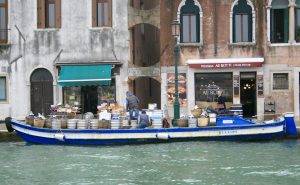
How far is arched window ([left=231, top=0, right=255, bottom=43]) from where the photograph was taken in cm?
3447

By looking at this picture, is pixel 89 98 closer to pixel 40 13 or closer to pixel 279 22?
pixel 40 13

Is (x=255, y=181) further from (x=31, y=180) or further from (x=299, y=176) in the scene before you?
(x=31, y=180)

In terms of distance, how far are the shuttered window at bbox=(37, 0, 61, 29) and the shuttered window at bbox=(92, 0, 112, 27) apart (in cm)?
150

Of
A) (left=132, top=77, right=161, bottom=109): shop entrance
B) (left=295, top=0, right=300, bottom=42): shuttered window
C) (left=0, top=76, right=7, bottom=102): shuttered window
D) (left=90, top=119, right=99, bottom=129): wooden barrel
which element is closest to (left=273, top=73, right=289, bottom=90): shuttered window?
(left=295, top=0, right=300, bottom=42): shuttered window

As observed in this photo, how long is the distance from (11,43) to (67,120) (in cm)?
737

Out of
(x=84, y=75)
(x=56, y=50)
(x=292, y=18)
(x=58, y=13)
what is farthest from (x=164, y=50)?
(x=292, y=18)

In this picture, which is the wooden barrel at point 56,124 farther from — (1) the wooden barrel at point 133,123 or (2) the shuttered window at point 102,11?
(2) the shuttered window at point 102,11

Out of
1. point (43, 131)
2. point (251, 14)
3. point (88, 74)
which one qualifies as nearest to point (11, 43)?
point (88, 74)

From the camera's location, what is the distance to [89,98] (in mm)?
35719

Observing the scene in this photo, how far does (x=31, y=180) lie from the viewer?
68.5 ft

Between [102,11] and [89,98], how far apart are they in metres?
3.74

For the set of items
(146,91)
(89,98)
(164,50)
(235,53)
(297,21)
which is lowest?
(89,98)

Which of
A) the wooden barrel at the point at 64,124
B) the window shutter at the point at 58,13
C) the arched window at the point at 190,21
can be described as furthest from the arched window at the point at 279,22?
the wooden barrel at the point at 64,124

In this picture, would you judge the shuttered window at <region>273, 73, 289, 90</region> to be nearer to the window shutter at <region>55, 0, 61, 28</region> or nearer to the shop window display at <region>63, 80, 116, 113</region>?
the shop window display at <region>63, 80, 116, 113</region>
